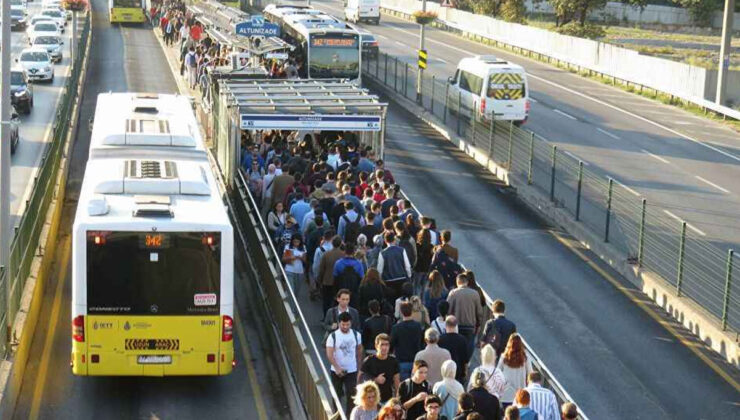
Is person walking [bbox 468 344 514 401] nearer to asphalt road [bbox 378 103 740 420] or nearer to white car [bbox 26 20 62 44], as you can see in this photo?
asphalt road [bbox 378 103 740 420]

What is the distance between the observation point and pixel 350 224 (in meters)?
21.0

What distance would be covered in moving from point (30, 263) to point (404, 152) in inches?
730

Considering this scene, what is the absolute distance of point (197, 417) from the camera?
16.9 metres

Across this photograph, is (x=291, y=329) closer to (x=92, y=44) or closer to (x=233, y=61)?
(x=233, y=61)

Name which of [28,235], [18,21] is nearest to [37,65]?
[18,21]

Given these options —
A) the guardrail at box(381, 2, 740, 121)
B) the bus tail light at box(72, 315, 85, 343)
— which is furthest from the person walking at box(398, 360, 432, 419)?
the guardrail at box(381, 2, 740, 121)

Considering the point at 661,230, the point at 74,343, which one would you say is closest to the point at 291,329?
the point at 74,343

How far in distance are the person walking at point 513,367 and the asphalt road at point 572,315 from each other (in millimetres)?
3763

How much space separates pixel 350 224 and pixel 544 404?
322 inches

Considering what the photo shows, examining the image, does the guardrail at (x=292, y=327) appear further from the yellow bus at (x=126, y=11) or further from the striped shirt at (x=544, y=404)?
the yellow bus at (x=126, y=11)

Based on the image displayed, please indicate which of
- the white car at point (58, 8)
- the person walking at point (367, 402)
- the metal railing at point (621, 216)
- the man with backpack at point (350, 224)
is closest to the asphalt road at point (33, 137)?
the man with backpack at point (350, 224)

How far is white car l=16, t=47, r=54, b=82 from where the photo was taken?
170ft

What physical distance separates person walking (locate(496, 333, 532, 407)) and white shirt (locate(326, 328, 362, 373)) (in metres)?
1.70

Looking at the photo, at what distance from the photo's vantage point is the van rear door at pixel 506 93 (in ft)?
132
